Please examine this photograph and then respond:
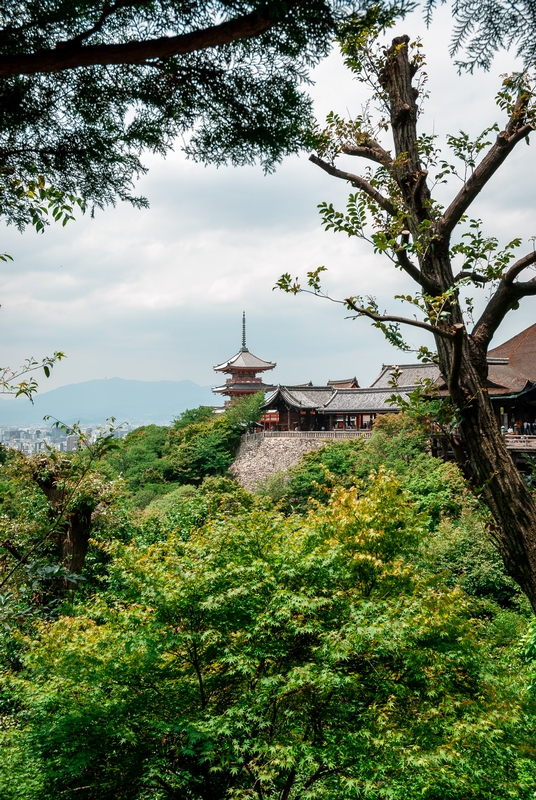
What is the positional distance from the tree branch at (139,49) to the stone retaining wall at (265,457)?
19835mm

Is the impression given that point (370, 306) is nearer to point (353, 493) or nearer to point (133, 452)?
point (353, 493)

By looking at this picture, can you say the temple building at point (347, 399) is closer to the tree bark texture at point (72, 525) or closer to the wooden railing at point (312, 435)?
the wooden railing at point (312, 435)

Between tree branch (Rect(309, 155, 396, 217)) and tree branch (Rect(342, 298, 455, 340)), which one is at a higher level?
tree branch (Rect(309, 155, 396, 217))

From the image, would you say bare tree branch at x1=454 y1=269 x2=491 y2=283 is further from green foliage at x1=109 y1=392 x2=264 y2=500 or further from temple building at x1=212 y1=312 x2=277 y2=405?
temple building at x1=212 y1=312 x2=277 y2=405

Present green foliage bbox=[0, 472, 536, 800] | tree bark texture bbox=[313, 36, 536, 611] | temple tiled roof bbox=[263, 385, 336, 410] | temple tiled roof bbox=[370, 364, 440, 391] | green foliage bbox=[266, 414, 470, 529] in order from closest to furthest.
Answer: tree bark texture bbox=[313, 36, 536, 611] → green foliage bbox=[0, 472, 536, 800] → green foliage bbox=[266, 414, 470, 529] → temple tiled roof bbox=[370, 364, 440, 391] → temple tiled roof bbox=[263, 385, 336, 410]

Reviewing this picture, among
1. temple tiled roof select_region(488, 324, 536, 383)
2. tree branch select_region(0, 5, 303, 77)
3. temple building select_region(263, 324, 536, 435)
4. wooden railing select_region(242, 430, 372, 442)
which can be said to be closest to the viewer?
tree branch select_region(0, 5, 303, 77)

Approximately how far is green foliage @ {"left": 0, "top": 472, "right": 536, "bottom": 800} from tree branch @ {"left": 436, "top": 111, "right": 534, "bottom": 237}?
3128 millimetres

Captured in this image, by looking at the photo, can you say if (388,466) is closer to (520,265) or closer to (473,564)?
(473,564)

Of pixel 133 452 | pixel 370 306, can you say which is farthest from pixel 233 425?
pixel 370 306

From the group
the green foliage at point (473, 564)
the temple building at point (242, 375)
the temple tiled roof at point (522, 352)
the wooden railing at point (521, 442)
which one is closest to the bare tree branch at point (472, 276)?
the green foliage at point (473, 564)

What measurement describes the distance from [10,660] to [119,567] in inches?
128

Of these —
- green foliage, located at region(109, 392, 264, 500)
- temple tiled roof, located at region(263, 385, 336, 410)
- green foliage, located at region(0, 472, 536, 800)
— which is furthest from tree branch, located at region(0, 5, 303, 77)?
temple tiled roof, located at region(263, 385, 336, 410)

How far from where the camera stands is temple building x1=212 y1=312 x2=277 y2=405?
3291 cm

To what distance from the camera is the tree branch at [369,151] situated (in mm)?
2791
